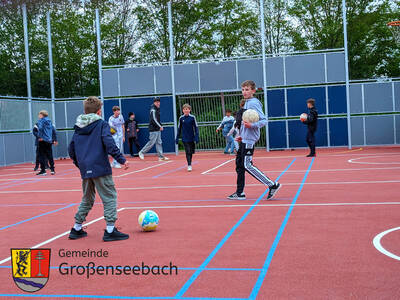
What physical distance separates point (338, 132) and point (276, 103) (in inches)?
117

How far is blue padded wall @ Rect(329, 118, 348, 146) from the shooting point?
74.3ft

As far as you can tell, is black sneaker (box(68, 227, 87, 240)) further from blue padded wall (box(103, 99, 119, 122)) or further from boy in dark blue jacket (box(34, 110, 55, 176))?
blue padded wall (box(103, 99, 119, 122))

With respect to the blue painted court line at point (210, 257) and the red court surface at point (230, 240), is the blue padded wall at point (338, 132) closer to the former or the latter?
the red court surface at point (230, 240)

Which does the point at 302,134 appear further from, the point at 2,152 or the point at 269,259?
the point at 269,259

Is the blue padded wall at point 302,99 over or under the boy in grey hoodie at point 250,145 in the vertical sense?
over

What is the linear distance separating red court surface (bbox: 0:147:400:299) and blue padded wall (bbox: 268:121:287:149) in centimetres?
1137

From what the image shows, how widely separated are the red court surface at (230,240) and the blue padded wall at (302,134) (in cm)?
1095

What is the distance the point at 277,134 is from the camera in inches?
914

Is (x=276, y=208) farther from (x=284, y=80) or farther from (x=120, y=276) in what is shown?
(x=284, y=80)

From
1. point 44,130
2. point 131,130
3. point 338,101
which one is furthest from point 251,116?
point 131,130

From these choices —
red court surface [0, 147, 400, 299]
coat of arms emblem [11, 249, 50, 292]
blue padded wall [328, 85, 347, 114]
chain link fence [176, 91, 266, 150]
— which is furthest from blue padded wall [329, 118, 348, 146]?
coat of arms emblem [11, 249, 50, 292]

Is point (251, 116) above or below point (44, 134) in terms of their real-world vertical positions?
above

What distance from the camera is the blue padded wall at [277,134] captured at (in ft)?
75.9

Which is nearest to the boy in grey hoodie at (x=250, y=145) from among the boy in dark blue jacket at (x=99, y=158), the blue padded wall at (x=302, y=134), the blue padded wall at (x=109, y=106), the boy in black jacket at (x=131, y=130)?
the boy in dark blue jacket at (x=99, y=158)
